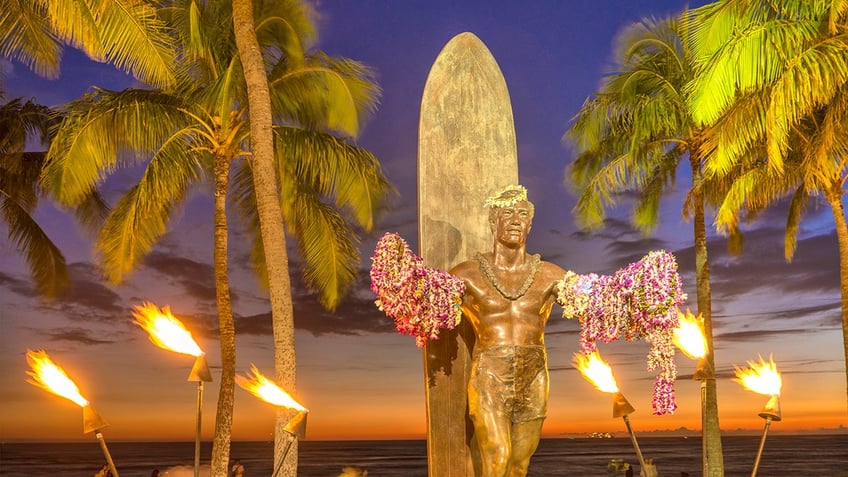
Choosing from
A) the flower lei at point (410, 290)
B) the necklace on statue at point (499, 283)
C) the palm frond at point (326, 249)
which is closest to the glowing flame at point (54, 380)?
the flower lei at point (410, 290)

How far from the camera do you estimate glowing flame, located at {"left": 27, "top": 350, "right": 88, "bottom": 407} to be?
3.45m

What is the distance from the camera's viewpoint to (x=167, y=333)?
151 inches

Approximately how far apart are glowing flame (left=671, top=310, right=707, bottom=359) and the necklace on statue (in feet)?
2.76

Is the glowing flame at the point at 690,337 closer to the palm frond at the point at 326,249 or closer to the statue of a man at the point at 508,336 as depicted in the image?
the statue of a man at the point at 508,336

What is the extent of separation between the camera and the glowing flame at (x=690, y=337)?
4006 mm

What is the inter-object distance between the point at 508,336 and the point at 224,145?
9.76 m

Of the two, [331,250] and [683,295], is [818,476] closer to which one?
[331,250]

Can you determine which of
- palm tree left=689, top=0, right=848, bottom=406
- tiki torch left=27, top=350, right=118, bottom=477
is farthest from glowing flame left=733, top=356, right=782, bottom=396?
palm tree left=689, top=0, right=848, bottom=406

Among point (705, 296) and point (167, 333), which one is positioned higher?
point (705, 296)

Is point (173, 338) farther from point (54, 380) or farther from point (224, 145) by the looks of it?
point (224, 145)

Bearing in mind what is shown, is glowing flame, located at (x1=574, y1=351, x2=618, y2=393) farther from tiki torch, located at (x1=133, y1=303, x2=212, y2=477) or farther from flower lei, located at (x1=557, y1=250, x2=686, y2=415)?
tiki torch, located at (x1=133, y1=303, x2=212, y2=477)

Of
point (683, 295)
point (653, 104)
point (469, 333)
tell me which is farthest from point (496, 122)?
point (653, 104)

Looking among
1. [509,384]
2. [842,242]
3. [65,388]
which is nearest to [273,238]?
[509,384]

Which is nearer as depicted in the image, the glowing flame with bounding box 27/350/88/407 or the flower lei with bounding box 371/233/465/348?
the glowing flame with bounding box 27/350/88/407
